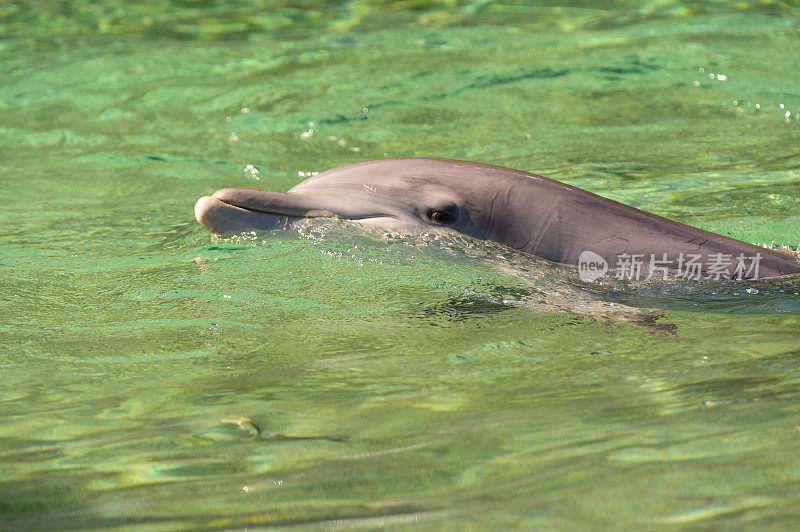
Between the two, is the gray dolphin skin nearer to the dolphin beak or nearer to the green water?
the dolphin beak

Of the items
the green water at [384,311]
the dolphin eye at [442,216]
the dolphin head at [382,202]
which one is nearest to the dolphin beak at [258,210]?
the dolphin head at [382,202]

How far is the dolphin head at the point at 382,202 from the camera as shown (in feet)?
17.3

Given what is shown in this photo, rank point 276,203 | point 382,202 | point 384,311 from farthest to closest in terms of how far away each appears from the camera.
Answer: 1. point 382,202
2. point 276,203
3. point 384,311

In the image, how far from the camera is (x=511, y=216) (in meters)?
5.30

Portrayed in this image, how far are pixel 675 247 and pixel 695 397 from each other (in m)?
1.92

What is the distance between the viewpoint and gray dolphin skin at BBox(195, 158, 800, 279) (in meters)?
5.18

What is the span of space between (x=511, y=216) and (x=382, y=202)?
29.6 inches

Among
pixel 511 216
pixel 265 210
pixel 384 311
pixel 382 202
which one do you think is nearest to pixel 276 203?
pixel 265 210

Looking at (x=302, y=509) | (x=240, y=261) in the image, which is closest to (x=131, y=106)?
(x=240, y=261)

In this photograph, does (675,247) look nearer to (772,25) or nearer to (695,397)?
(695,397)

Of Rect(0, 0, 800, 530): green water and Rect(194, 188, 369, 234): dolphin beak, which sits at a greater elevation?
Rect(194, 188, 369, 234): dolphin beak

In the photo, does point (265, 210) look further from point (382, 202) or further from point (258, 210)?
point (382, 202)

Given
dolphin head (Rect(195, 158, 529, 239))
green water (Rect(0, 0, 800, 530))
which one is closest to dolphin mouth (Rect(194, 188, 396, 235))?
dolphin head (Rect(195, 158, 529, 239))

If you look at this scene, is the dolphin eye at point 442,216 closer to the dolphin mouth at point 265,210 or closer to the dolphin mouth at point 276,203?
the dolphin mouth at point 265,210
